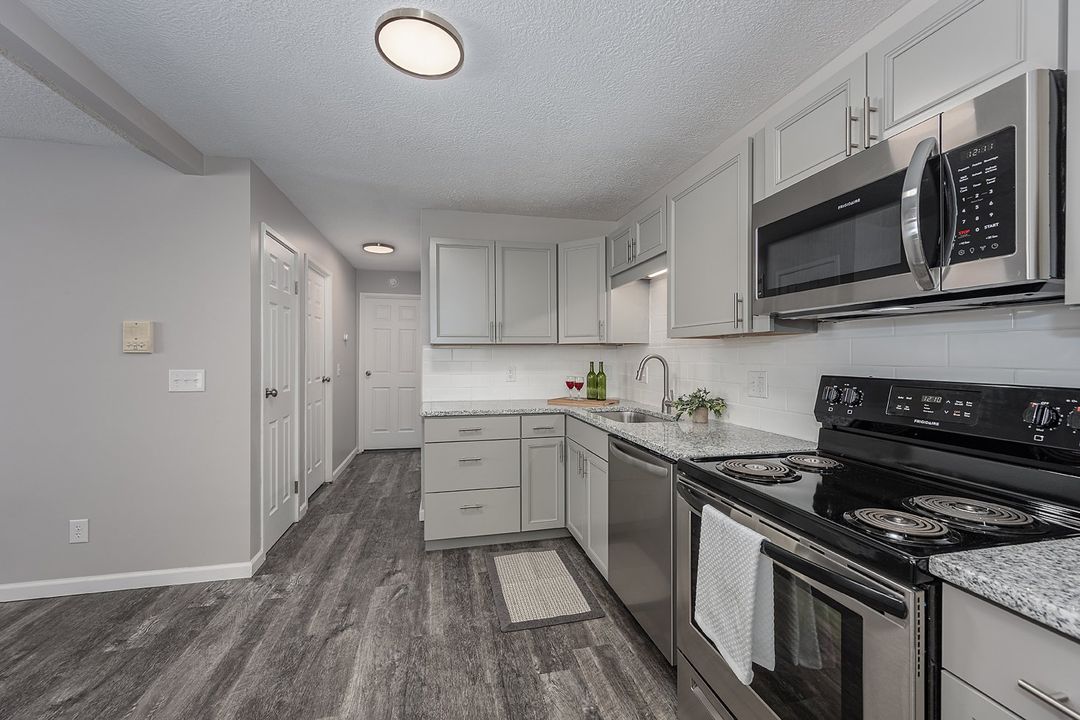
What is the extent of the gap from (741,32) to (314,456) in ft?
14.0

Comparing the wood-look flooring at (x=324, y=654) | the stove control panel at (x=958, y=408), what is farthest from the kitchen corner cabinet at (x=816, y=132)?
the wood-look flooring at (x=324, y=654)

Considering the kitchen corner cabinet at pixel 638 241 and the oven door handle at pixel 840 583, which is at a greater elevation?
the kitchen corner cabinet at pixel 638 241

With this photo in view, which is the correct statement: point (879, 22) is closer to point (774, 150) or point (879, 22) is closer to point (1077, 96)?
point (774, 150)

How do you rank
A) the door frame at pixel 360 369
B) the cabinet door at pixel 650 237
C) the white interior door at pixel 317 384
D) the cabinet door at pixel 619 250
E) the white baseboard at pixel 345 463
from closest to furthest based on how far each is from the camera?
the cabinet door at pixel 650 237, the cabinet door at pixel 619 250, the white interior door at pixel 317 384, the white baseboard at pixel 345 463, the door frame at pixel 360 369

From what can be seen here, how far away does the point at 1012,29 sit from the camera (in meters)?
1.01

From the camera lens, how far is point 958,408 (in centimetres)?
127

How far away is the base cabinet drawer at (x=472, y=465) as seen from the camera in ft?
9.56

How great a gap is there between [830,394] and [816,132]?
3.01ft

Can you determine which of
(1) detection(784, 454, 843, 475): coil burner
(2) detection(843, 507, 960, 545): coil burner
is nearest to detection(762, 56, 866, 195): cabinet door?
(1) detection(784, 454, 843, 475): coil burner

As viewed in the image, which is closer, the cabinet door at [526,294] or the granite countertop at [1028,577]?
the granite countertop at [1028,577]

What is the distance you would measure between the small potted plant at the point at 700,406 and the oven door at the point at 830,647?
1.10m

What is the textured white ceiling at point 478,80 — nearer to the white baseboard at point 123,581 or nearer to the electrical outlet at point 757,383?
the electrical outlet at point 757,383

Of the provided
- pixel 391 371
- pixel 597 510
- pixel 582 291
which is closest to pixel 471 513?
pixel 597 510

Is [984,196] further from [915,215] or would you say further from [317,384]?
[317,384]
